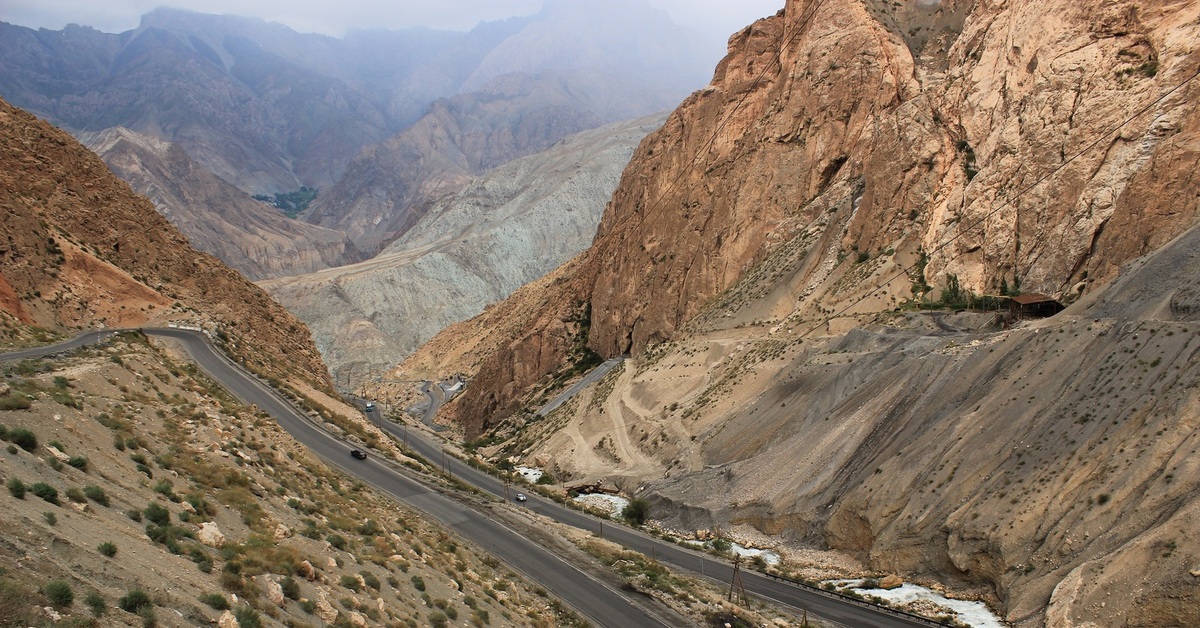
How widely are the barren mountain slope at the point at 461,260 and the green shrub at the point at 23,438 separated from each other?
10894cm

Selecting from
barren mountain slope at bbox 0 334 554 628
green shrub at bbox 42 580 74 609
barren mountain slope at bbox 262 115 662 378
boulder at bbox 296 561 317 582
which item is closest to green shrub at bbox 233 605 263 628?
barren mountain slope at bbox 0 334 554 628

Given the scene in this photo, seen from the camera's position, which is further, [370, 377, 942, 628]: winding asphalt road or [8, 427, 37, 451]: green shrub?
[370, 377, 942, 628]: winding asphalt road

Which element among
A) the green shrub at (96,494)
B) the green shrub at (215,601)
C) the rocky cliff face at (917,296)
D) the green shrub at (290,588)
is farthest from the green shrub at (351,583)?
the rocky cliff face at (917,296)

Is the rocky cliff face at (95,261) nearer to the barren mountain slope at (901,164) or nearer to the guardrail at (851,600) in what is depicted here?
the barren mountain slope at (901,164)

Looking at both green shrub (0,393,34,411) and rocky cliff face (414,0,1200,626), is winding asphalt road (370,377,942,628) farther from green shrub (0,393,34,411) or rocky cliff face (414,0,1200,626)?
green shrub (0,393,34,411)

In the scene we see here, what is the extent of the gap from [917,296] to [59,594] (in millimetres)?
38102

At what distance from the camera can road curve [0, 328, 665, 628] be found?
20812 mm

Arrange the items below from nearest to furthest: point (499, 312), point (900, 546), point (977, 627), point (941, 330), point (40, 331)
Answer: point (977, 627) < point (900, 546) < point (40, 331) < point (941, 330) < point (499, 312)

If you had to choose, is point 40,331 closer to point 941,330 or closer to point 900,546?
point 900,546

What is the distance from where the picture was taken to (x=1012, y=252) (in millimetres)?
35844

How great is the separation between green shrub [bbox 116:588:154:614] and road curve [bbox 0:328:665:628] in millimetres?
12628

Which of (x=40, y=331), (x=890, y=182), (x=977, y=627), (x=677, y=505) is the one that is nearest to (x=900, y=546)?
(x=977, y=627)

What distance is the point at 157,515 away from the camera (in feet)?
38.7

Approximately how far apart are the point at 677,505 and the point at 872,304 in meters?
15.1
